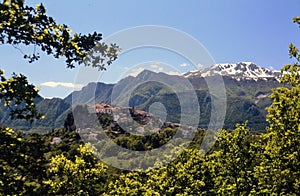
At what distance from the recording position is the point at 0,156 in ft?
31.8

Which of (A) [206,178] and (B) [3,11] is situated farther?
(A) [206,178]

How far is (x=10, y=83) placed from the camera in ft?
33.2

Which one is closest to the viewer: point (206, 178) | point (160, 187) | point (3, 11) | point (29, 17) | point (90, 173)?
point (3, 11)

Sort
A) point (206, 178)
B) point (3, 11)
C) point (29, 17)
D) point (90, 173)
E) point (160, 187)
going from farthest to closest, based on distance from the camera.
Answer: point (160, 187) → point (206, 178) → point (90, 173) → point (29, 17) → point (3, 11)

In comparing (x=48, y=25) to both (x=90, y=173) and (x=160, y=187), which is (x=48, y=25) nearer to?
(x=90, y=173)

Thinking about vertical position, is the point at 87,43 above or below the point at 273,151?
above

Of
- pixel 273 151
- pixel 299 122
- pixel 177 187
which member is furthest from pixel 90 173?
pixel 299 122

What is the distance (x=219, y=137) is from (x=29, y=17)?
3141 cm

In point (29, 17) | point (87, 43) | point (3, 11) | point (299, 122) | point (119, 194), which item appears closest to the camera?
point (3, 11)

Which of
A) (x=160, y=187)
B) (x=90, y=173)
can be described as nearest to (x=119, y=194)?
(x=160, y=187)

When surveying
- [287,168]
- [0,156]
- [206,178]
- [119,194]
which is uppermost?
[0,156]

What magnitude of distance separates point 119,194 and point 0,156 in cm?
5292

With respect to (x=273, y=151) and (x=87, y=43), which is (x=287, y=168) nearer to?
(x=273, y=151)

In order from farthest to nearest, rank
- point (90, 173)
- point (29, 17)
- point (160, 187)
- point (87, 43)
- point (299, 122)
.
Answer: point (160, 187), point (90, 173), point (299, 122), point (87, 43), point (29, 17)
